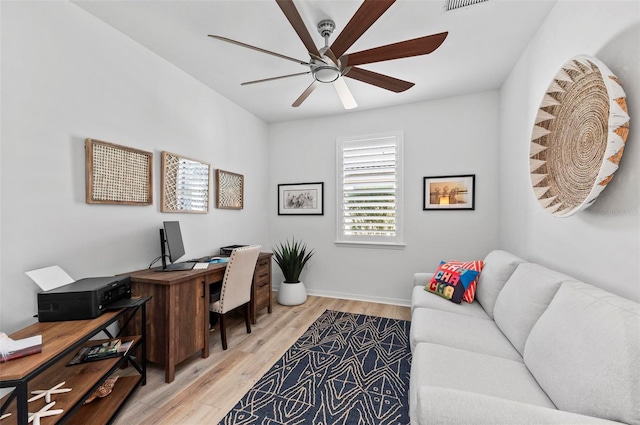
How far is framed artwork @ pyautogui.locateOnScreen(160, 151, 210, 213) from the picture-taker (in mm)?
2518

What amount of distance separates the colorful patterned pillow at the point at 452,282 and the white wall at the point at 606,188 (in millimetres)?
527

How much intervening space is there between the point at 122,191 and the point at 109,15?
1313 millimetres

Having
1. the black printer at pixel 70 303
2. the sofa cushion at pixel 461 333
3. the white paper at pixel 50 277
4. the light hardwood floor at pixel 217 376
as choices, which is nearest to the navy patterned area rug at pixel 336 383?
the light hardwood floor at pixel 217 376

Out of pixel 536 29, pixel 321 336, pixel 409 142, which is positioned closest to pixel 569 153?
pixel 536 29

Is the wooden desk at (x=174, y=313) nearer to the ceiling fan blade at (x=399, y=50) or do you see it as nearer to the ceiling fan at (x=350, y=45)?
the ceiling fan at (x=350, y=45)

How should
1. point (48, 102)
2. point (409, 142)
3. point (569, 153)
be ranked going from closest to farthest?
point (569, 153)
point (48, 102)
point (409, 142)

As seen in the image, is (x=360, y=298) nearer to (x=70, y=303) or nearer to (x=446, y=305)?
(x=446, y=305)

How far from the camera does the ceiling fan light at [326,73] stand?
6.27 ft

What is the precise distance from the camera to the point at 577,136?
1.50 metres

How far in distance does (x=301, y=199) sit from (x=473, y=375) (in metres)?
3.15

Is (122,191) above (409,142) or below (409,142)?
below

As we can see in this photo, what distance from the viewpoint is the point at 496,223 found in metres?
3.19

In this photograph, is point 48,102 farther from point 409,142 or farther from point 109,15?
point 409,142

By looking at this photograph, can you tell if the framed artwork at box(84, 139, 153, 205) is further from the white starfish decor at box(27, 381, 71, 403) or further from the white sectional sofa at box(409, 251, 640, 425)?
the white sectional sofa at box(409, 251, 640, 425)
